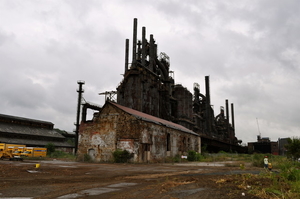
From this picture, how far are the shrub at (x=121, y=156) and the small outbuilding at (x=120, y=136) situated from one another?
48 cm

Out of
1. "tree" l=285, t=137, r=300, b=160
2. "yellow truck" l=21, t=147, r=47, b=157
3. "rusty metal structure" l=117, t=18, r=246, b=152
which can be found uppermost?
"rusty metal structure" l=117, t=18, r=246, b=152

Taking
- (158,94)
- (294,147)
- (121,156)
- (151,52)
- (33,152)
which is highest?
(151,52)

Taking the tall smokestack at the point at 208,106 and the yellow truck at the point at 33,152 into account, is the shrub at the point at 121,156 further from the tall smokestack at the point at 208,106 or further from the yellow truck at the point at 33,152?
the tall smokestack at the point at 208,106

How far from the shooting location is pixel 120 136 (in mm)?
23250

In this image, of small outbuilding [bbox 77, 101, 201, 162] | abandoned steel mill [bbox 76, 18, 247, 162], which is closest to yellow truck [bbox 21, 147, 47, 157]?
abandoned steel mill [bbox 76, 18, 247, 162]

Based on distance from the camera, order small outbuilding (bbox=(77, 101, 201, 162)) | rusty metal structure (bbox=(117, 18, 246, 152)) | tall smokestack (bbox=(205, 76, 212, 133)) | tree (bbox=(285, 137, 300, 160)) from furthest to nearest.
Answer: tall smokestack (bbox=(205, 76, 212, 133)) → rusty metal structure (bbox=(117, 18, 246, 152)) → small outbuilding (bbox=(77, 101, 201, 162)) → tree (bbox=(285, 137, 300, 160))

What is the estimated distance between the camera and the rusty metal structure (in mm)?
40625

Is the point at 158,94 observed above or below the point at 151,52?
below

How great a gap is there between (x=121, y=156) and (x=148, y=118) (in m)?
6.38

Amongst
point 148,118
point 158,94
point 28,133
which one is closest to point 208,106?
point 158,94

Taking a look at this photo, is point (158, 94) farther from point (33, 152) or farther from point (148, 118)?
point (33, 152)

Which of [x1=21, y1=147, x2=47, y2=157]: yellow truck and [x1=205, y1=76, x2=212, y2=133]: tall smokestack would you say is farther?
[x1=205, y1=76, x2=212, y2=133]: tall smokestack

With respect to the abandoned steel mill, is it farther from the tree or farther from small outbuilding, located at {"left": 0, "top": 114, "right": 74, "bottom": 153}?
the tree

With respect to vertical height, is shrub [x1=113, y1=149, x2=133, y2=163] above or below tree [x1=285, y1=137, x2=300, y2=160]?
below
